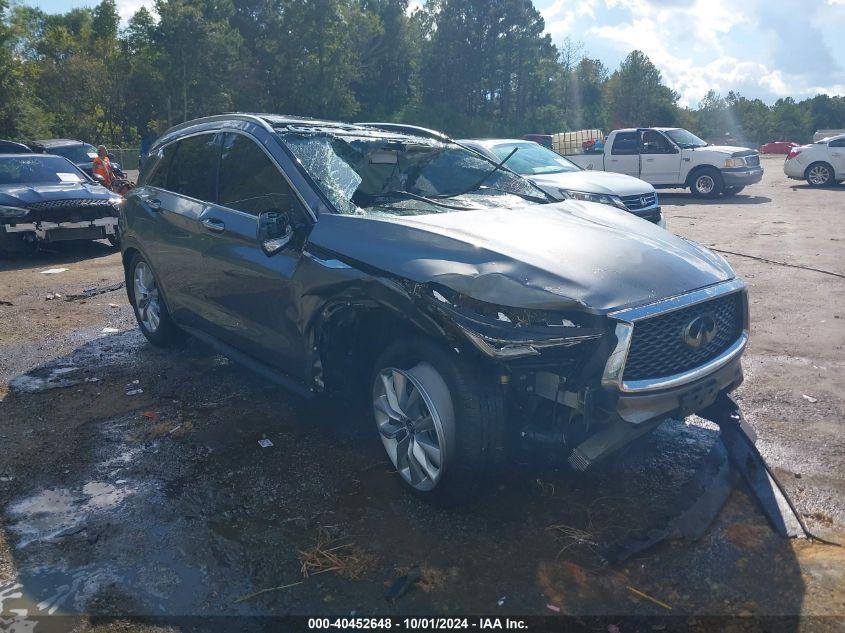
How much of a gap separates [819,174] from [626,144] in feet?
21.3

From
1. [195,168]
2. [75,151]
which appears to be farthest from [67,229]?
[75,151]

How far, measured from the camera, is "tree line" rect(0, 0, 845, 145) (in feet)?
155

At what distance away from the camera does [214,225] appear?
473 centimetres

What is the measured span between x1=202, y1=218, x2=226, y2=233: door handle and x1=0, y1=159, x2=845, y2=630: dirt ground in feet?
4.05

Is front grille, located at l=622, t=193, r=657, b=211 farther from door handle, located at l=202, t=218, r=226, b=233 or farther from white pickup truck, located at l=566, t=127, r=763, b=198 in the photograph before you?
white pickup truck, located at l=566, t=127, r=763, b=198

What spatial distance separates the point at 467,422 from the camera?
320cm

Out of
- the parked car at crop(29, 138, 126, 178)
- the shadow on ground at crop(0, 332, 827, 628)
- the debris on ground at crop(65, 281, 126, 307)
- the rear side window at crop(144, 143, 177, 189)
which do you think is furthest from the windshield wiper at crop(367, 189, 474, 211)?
the parked car at crop(29, 138, 126, 178)

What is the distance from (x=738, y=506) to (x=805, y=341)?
10.2 ft

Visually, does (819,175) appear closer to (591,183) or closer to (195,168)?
(591,183)

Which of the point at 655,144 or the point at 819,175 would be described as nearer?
the point at 655,144

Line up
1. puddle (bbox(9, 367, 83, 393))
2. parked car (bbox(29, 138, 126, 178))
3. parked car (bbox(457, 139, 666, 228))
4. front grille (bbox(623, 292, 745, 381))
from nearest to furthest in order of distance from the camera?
front grille (bbox(623, 292, 745, 381)) → puddle (bbox(9, 367, 83, 393)) → parked car (bbox(457, 139, 666, 228)) → parked car (bbox(29, 138, 126, 178))

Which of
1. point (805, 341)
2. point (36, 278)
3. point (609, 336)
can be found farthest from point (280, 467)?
point (36, 278)

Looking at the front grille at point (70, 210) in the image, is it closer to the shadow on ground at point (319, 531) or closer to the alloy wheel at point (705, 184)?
the shadow on ground at point (319, 531)

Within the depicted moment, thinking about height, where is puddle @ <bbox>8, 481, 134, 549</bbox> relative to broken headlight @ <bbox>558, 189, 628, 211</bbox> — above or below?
below
